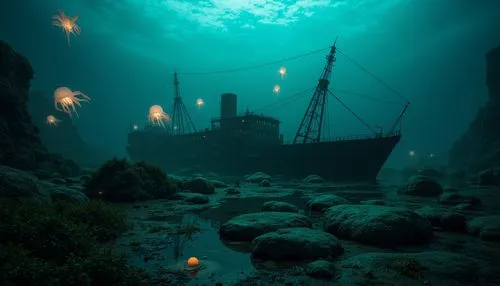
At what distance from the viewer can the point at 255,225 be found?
23.7 feet

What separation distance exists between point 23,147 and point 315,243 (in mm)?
33463

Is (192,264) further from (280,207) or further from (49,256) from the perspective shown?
(280,207)

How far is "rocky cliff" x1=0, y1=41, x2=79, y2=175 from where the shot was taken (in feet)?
83.6

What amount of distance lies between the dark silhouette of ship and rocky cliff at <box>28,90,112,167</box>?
47856 mm

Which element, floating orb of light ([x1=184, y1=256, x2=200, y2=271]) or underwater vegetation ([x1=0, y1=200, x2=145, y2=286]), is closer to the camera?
underwater vegetation ([x1=0, y1=200, x2=145, y2=286])

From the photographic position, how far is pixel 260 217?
801 centimetres

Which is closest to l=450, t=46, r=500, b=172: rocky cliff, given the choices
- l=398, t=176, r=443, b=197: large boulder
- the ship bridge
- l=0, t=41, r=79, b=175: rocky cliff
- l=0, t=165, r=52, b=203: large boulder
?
the ship bridge

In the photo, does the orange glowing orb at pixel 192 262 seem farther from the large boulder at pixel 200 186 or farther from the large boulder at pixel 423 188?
the large boulder at pixel 423 188

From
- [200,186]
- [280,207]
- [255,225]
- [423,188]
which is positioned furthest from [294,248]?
[423,188]

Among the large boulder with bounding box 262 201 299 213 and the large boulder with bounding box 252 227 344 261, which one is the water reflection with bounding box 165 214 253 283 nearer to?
the large boulder with bounding box 252 227 344 261

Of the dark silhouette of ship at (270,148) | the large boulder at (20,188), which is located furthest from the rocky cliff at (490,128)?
the large boulder at (20,188)

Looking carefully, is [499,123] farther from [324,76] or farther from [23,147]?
[23,147]

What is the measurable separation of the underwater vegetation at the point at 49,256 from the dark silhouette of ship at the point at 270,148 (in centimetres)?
3331

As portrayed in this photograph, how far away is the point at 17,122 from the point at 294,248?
33.9 m
